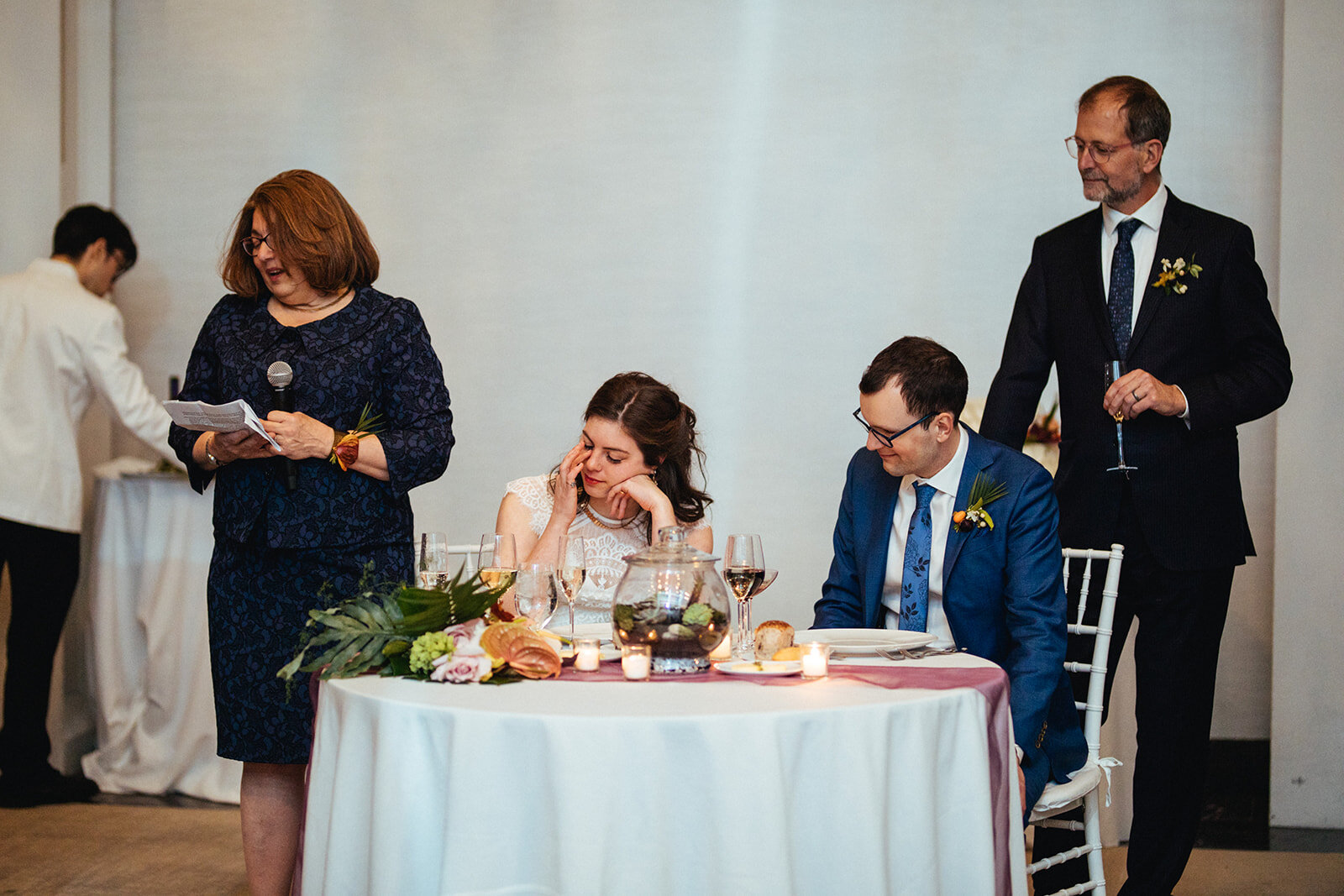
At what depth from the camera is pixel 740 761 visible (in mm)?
1579

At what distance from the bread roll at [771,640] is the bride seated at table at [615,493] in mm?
726

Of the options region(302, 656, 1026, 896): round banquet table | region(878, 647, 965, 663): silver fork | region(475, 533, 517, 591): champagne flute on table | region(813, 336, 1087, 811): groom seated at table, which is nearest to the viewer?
region(302, 656, 1026, 896): round banquet table

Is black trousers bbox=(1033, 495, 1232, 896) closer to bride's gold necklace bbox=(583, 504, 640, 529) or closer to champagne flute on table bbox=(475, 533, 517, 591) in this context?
bride's gold necklace bbox=(583, 504, 640, 529)

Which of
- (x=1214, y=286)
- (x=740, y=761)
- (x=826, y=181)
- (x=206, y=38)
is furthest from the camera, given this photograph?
(x=206, y=38)

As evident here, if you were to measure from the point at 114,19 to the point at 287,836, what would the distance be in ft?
12.3

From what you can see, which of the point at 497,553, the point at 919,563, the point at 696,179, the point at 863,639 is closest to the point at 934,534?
the point at 919,563

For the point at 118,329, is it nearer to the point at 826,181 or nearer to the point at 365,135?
the point at 365,135

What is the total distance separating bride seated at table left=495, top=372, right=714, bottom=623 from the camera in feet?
9.03

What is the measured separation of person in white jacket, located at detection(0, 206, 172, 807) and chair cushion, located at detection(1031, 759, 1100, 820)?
3235 millimetres

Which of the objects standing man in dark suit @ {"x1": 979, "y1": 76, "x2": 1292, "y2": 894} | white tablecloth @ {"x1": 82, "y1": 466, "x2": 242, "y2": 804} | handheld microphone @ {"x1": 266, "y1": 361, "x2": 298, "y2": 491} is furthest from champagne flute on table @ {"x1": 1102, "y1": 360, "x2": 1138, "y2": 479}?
white tablecloth @ {"x1": 82, "y1": 466, "x2": 242, "y2": 804}

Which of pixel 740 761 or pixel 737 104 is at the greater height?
pixel 737 104

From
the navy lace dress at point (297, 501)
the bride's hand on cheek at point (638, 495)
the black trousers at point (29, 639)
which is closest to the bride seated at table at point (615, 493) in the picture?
the bride's hand on cheek at point (638, 495)

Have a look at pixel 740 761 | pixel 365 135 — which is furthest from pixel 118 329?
pixel 740 761

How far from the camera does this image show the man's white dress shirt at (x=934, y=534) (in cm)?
233
